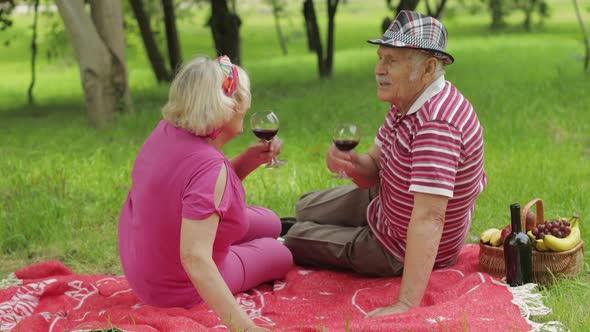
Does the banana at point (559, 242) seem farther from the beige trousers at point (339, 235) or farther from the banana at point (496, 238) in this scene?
the beige trousers at point (339, 235)

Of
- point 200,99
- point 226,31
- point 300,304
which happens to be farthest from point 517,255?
point 226,31

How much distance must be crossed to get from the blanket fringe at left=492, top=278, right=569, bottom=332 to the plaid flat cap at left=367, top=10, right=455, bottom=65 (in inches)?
49.8

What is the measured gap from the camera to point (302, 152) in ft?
27.8

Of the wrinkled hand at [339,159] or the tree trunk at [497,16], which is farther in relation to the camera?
the tree trunk at [497,16]

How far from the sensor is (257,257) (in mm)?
4824

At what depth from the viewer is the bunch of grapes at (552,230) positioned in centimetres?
470

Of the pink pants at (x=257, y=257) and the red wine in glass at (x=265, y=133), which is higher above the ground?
the red wine in glass at (x=265, y=133)

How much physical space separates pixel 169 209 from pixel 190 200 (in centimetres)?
24

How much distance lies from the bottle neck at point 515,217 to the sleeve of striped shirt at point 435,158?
40cm

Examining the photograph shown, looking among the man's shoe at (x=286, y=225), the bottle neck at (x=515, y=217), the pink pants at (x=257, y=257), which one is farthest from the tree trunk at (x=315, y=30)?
the bottle neck at (x=515, y=217)

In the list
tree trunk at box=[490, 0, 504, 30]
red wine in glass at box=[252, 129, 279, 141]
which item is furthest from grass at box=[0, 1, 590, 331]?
tree trunk at box=[490, 0, 504, 30]

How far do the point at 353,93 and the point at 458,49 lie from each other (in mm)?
9553

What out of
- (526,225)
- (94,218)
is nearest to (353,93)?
(94,218)

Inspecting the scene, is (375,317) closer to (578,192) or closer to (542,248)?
(542,248)
